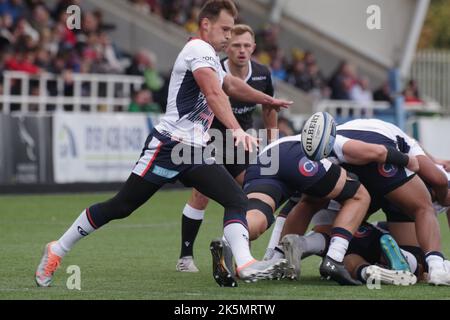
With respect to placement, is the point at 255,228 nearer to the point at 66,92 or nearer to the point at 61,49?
the point at 66,92

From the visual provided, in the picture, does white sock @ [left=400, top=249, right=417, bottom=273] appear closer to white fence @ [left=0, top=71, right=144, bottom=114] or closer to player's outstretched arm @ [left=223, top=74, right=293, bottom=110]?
player's outstretched arm @ [left=223, top=74, right=293, bottom=110]

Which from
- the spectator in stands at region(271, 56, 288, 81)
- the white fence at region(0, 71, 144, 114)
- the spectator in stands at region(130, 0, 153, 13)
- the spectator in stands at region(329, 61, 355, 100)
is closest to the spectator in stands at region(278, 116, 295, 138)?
the white fence at region(0, 71, 144, 114)

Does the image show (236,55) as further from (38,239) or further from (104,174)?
(104,174)

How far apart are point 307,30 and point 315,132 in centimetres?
2112

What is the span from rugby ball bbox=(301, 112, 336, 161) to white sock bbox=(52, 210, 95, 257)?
1747mm

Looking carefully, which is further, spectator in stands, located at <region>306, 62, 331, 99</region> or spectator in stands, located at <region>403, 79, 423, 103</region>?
spectator in stands, located at <region>403, 79, 423, 103</region>

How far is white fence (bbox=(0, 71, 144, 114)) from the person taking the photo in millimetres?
20109

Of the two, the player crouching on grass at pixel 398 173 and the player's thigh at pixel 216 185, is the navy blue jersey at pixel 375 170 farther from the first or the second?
the player's thigh at pixel 216 185

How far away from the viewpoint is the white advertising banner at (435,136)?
23.4m

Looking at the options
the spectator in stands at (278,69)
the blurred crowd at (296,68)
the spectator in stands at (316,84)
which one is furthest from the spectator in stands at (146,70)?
the spectator in stands at (316,84)

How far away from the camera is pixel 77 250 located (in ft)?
38.3

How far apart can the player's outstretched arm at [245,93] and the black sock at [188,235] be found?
3.99ft

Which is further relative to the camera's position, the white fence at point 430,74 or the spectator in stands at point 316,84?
the white fence at point 430,74

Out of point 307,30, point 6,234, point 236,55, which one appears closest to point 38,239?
point 6,234
